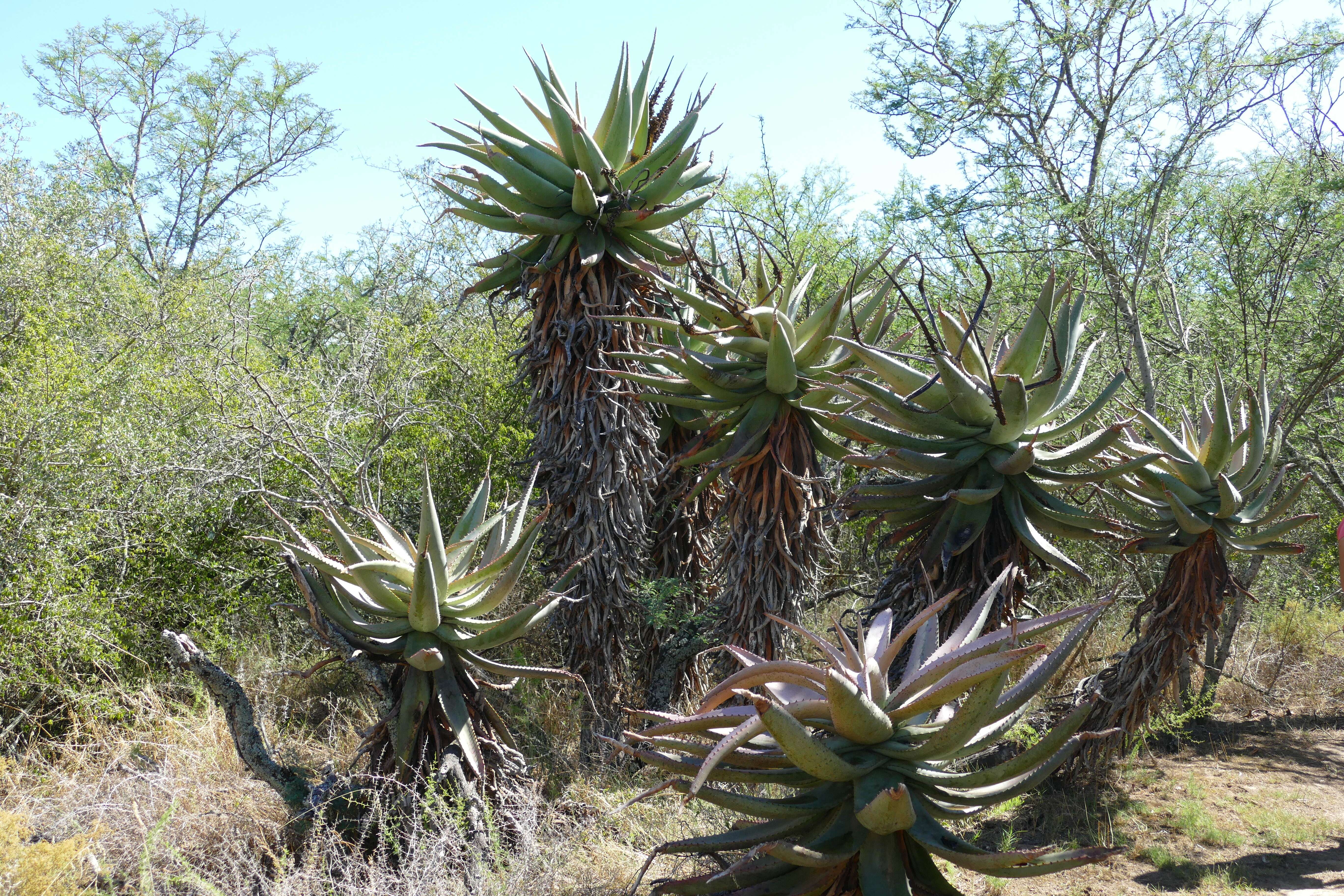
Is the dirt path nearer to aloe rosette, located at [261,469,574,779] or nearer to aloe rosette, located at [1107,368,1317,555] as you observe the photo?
aloe rosette, located at [1107,368,1317,555]

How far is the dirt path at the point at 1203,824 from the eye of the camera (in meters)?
4.22

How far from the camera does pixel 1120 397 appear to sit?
755 cm

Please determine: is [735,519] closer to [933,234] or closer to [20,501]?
[20,501]

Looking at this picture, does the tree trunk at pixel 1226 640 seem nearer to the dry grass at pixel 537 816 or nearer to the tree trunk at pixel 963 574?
the dry grass at pixel 537 816

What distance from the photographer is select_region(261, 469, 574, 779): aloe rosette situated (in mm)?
4188

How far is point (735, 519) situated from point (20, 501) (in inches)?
200

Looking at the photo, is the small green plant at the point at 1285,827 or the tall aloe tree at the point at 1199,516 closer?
the tall aloe tree at the point at 1199,516

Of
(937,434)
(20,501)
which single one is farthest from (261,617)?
(937,434)

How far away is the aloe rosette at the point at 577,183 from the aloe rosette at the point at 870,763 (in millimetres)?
3343

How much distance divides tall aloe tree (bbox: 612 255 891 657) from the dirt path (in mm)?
1698

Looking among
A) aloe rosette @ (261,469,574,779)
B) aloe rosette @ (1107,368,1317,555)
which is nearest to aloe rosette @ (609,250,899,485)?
aloe rosette @ (261,469,574,779)

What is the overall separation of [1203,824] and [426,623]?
14.4 ft

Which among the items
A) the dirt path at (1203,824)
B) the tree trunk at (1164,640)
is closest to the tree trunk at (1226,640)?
the dirt path at (1203,824)

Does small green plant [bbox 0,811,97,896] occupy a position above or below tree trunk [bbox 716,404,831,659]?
below
